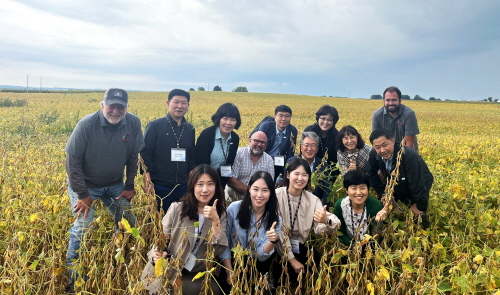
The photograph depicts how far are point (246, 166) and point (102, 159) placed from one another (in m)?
1.66

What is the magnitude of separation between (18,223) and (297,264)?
2.41 m

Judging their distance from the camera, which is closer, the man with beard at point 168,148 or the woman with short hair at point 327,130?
the man with beard at point 168,148

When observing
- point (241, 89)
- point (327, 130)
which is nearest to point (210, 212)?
point (327, 130)

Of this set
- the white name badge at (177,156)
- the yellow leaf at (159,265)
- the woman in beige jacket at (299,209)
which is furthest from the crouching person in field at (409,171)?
the yellow leaf at (159,265)

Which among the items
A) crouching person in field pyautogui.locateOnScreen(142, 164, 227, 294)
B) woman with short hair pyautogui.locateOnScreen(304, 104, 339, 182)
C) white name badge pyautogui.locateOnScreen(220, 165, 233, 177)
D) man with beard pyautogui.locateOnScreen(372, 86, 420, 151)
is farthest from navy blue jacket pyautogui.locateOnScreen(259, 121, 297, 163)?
crouching person in field pyautogui.locateOnScreen(142, 164, 227, 294)

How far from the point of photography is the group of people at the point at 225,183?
2551mm

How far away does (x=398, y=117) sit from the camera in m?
4.55

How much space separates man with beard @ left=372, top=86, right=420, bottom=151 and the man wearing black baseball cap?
143 inches

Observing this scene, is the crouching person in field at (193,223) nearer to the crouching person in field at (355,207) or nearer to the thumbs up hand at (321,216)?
the thumbs up hand at (321,216)

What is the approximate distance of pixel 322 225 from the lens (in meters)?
2.70

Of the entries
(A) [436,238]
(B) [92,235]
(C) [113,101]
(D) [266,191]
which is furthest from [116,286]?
(A) [436,238]

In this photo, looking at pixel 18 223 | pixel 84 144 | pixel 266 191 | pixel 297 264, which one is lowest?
pixel 297 264

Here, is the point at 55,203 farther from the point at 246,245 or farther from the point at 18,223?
the point at 246,245

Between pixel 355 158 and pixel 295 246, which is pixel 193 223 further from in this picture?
pixel 355 158
